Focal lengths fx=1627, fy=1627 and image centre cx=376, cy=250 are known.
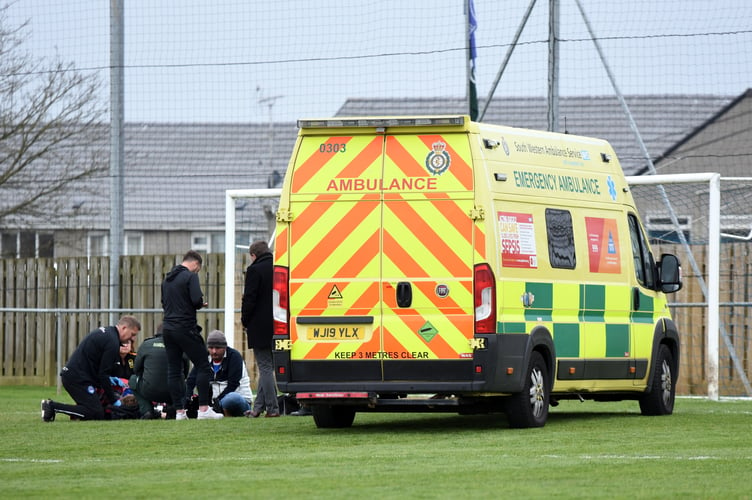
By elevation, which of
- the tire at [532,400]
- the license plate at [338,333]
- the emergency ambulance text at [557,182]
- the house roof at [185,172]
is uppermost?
the house roof at [185,172]

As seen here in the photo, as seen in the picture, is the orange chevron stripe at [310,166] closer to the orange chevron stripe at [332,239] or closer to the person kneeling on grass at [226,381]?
the orange chevron stripe at [332,239]

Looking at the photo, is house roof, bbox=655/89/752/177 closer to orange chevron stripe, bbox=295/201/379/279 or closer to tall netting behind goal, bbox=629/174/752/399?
tall netting behind goal, bbox=629/174/752/399

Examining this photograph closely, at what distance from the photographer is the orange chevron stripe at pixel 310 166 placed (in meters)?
13.4

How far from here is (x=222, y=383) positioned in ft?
54.7

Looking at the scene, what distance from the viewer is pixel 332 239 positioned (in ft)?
43.6

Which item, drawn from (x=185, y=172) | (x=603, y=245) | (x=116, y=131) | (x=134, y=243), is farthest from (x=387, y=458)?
(x=134, y=243)

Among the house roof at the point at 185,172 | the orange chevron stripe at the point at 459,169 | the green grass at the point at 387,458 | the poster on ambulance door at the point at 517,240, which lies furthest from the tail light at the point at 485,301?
the house roof at the point at 185,172

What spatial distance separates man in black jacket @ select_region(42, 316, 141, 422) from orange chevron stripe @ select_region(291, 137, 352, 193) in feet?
11.4

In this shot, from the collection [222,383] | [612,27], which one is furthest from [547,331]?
[612,27]

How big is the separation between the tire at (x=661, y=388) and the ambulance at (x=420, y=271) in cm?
181

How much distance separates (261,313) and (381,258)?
312 cm

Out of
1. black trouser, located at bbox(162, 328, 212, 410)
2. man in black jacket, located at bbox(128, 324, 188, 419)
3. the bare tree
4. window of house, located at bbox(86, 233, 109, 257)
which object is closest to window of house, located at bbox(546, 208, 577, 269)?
black trouser, located at bbox(162, 328, 212, 410)

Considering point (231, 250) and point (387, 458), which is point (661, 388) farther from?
point (231, 250)

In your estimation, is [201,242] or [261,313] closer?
[261,313]
